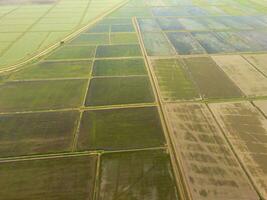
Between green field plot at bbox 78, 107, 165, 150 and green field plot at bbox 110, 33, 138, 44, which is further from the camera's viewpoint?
green field plot at bbox 110, 33, 138, 44

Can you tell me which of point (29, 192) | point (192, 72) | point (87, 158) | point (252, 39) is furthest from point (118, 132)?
point (252, 39)

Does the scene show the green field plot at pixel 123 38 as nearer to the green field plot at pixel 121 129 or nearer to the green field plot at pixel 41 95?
the green field plot at pixel 41 95

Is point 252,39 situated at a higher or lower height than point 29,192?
higher

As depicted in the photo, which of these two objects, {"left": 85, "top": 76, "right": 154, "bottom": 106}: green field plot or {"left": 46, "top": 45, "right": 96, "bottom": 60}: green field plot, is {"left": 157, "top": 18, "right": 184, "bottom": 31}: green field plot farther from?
{"left": 85, "top": 76, "right": 154, "bottom": 106}: green field plot

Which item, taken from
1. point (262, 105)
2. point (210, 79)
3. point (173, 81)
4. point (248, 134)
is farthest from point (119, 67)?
point (248, 134)

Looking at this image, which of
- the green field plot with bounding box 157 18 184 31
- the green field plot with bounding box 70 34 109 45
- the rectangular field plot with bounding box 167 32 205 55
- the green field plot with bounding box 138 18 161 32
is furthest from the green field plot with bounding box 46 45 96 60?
the green field plot with bounding box 157 18 184 31

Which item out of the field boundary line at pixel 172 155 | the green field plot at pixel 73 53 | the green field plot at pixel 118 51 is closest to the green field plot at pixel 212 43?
the green field plot at pixel 118 51

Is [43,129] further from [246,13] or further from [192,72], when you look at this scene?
[246,13]
